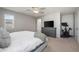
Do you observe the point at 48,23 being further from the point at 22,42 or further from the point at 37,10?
the point at 22,42

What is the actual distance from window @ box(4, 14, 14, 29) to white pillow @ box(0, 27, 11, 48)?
0.23ft

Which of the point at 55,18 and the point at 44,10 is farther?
the point at 55,18

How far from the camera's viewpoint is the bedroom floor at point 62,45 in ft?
3.23

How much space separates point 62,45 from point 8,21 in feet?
2.70

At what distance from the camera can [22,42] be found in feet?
3.38

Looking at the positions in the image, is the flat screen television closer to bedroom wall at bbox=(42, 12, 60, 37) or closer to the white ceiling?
bedroom wall at bbox=(42, 12, 60, 37)

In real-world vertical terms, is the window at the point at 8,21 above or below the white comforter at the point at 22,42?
above

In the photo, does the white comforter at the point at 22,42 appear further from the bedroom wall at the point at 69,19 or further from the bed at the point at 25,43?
the bedroom wall at the point at 69,19

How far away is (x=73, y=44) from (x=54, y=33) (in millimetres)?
310

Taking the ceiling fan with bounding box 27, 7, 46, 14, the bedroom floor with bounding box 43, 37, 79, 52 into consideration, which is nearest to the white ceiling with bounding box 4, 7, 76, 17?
the ceiling fan with bounding box 27, 7, 46, 14

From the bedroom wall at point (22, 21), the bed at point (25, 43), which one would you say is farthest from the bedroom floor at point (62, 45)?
the bedroom wall at point (22, 21)

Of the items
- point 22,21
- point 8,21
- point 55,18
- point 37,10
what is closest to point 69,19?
point 55,18
